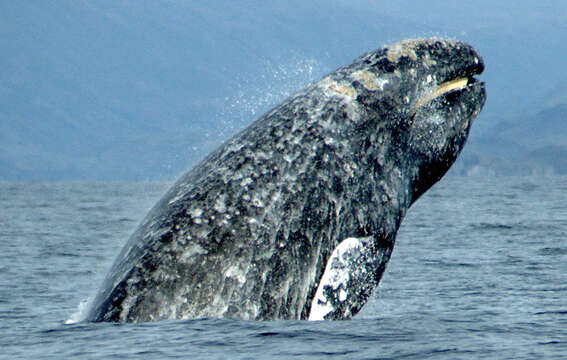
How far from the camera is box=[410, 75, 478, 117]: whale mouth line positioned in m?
7.66

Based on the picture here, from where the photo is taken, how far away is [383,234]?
7.01m

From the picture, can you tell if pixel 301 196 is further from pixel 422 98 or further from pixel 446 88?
pixel 446 88

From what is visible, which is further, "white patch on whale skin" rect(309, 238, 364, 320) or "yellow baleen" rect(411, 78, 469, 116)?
"yellow baleen" rect(411, 78, 469, 116)

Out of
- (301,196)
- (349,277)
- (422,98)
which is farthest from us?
(422,98)

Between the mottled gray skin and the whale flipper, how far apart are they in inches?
0.7

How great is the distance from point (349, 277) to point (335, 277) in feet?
0.47

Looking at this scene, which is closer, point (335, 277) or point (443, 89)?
point (335, 277)

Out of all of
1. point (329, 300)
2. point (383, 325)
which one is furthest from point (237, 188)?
point (383, 325)

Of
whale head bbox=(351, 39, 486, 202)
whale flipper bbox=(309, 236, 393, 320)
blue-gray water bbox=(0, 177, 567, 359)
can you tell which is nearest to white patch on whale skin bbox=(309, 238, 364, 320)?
whale flipper bbox=(309, 236, 393, 320)

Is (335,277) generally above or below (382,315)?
above

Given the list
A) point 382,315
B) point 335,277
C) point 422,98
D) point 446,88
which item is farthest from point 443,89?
point 382,315

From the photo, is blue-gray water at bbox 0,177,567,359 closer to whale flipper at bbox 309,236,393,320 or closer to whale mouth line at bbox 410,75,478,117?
whale flipper at bbox 309,236,393,320

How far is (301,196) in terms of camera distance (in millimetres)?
6617

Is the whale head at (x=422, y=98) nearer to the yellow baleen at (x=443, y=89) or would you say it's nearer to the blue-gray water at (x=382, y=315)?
the yellow baleen at (x=443, y=89)
